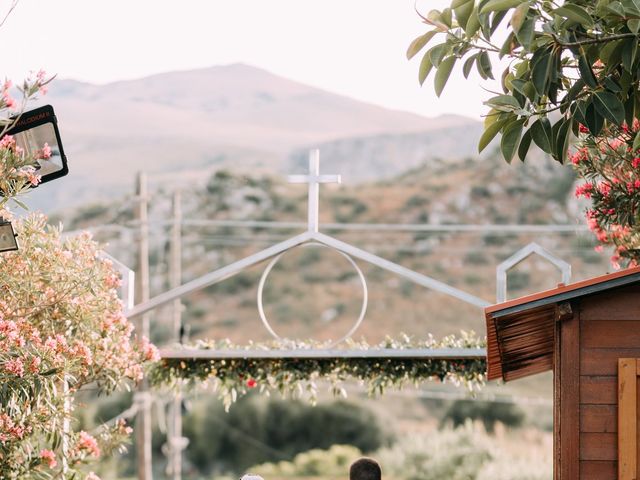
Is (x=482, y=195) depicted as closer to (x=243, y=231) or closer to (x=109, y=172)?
(x=243, y=231)

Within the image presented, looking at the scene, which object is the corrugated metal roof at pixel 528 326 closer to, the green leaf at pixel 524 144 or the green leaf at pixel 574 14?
the green leaf at pixel 524 144

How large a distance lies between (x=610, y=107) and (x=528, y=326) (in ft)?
6.83

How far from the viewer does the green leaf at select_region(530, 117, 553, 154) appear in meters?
5.30

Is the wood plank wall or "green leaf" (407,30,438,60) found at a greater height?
"green leaf" (407,30,438,60)

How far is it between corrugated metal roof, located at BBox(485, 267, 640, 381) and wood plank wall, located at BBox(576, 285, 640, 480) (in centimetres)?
19

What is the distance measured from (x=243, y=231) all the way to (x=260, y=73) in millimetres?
33616

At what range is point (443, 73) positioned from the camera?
542cm

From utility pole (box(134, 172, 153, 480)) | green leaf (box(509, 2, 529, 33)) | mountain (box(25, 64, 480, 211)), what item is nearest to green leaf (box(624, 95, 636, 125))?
green leaf (box(509, 2, 529, 33))

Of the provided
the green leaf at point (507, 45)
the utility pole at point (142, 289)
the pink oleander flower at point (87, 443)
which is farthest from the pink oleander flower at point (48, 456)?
the utility pole at point (142, 289)

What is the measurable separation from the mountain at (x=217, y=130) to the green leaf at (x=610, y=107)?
4934 centimetres

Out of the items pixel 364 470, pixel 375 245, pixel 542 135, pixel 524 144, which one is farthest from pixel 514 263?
pixel 375 245

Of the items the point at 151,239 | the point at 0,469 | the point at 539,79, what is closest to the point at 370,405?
the point at 151,239

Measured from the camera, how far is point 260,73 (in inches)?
3083

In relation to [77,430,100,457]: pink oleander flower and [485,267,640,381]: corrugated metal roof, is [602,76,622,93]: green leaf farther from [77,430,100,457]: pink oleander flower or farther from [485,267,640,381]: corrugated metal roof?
[77,430,100,457]: pink oleander flower
